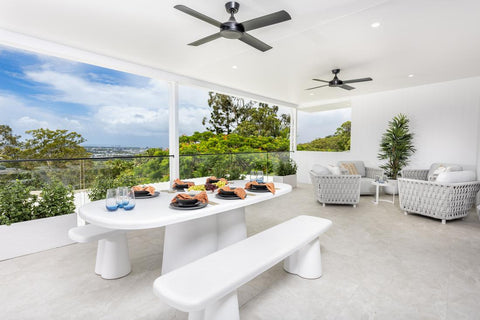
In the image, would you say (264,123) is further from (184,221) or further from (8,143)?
(184,221)

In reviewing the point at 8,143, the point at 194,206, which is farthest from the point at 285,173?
the point at 8,143

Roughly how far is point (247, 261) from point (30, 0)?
325cm

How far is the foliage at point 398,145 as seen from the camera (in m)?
5.96

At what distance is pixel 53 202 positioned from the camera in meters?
2.92

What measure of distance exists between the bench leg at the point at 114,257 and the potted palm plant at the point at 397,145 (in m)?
5.87

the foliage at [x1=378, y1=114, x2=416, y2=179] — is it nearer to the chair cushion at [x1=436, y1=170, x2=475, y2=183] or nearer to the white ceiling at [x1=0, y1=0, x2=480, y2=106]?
the white ceiling at [x1=0, y1=0, x2=480, y2=106]

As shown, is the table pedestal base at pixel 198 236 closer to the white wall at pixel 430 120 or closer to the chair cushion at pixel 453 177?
the chair cushion at pixel 453 177

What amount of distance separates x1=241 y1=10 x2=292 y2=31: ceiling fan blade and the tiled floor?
7.62 feet

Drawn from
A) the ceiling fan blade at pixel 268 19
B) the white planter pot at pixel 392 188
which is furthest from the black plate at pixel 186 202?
the white planter pot at pixel 392 188

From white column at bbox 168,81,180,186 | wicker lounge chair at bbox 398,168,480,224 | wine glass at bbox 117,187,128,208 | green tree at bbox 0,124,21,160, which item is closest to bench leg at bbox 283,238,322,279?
wine glass at bbox 117,187,128,208

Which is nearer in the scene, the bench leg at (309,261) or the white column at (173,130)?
the bench leg at (309,261)

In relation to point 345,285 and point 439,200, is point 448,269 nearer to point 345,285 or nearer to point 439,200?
point 345,285

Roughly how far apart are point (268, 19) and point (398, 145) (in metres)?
5.35

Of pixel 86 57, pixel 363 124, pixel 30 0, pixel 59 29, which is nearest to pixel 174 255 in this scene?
pixel 30 0
